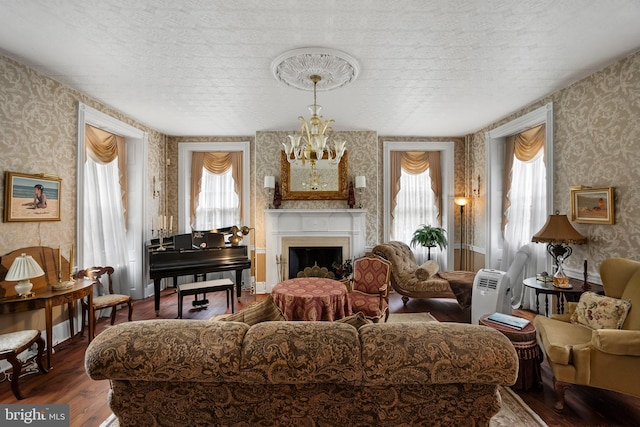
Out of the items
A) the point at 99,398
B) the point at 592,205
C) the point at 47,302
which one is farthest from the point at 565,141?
the point at 47,302

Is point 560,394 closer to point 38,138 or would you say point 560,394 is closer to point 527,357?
point 527,357

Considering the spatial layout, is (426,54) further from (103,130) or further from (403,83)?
(103,130)

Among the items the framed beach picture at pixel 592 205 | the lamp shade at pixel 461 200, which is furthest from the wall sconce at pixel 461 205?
the framed beach picture at pixel 592 205

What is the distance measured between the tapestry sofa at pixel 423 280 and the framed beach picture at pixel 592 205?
150cm

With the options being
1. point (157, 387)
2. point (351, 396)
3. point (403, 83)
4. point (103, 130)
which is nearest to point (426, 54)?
point (403, 83)

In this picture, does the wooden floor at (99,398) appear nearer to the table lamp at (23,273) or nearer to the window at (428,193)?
the table lamp at (23,273)

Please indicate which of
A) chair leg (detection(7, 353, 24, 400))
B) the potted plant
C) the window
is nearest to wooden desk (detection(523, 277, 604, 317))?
the potted plant

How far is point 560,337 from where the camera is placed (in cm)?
246

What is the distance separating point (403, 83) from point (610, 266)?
2.64m

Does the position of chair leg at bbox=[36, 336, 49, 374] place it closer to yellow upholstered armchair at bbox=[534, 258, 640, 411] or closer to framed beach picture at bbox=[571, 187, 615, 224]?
yellow upholstered armchair at bbox=[534, 258, 640, 411]

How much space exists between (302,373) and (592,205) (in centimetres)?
367

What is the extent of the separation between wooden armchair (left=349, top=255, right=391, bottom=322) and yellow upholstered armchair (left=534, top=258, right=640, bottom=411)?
4.88 feet

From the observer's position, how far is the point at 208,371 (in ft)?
4.35

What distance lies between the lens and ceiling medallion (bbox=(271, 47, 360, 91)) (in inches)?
108
